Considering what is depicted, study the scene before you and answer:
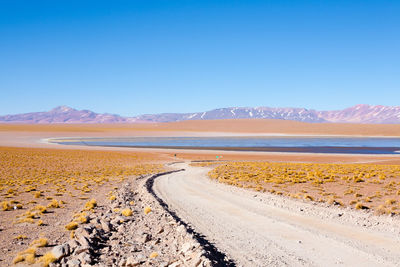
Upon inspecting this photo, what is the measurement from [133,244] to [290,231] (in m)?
4.81

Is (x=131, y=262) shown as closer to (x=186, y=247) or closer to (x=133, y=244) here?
(x=186, y=247)

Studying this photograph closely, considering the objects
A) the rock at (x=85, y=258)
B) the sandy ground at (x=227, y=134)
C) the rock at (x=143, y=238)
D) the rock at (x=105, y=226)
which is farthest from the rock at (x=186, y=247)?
the sandy ground at (x=227, y=134)

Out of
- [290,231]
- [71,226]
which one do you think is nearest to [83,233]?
[71,226]

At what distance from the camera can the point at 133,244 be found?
966 cm

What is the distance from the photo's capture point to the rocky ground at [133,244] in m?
8.23

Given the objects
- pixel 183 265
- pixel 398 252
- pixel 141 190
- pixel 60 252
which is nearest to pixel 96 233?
pixel 60 252

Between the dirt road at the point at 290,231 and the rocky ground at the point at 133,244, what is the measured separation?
0.95 metres

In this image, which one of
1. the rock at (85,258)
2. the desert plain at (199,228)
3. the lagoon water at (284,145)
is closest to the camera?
the rock at (85,258)

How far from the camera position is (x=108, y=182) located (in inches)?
→ 1033

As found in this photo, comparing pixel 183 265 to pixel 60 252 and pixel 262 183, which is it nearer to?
pixel 60 252

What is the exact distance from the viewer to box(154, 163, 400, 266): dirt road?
27.7 ft

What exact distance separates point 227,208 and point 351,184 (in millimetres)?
12576

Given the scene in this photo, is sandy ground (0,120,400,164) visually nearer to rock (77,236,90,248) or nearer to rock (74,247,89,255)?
rock (77,236,90,248)

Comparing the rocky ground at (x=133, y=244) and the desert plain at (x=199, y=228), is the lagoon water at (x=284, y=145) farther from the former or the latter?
the rocky ground at (x=133, y=244)
